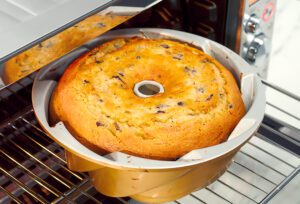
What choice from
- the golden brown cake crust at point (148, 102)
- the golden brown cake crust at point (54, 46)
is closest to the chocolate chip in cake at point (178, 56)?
the golden brown cake crust at point (148, 102)

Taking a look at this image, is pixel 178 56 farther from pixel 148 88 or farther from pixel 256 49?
pixel 256 49

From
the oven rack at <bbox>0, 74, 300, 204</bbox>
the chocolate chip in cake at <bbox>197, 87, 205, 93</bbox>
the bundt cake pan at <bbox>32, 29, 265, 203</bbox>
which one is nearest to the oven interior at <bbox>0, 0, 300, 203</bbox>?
the oven rack at <bbox>0, 74, 300, 204</bbox>

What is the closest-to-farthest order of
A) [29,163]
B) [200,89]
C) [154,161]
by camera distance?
1. [154,161]
2. [200,89]
3. [29,163]

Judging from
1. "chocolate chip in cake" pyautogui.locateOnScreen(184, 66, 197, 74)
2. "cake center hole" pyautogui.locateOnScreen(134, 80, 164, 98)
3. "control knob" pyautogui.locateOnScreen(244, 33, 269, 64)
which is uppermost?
"chocolate chip in cake" pyautogui.locateOnScreen(184, 66, 197, 74)

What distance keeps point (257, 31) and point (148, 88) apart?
0.32 metres

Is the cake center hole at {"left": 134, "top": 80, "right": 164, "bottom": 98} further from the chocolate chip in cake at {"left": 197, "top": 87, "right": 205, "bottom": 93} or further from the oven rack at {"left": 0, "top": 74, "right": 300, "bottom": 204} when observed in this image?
the oven rack at {"left": 0, "top": 74, "right": 300, "bottom": 204}

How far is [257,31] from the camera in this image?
1048mm

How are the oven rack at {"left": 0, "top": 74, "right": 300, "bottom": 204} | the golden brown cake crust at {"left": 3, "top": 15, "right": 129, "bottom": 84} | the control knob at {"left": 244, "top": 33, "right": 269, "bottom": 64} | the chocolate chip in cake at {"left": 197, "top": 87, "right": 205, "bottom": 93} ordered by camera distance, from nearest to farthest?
the golden brown cake crust at {"left": 3, "top": 15, "right": 129, "bottom": 84}, the chocolate chip in cake at {"left": 197, "top": 87, "right": 205, "bottom": 93}, the oven rack at {"left": 0, "top": 74, "right": 300, "bottom": 204}, the control knob at {"left": 244, "top": 33, "right": 269, "bottom": 64}

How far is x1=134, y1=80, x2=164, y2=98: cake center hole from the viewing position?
84cm

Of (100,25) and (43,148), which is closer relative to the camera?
(100,25)

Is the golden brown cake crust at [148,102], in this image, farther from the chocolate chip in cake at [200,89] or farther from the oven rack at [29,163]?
the oven rack at [29,163]

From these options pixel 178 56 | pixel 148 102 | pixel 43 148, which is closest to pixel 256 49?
pixel 178 56

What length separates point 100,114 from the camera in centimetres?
78

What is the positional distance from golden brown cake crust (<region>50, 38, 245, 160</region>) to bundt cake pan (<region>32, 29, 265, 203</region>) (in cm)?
3
